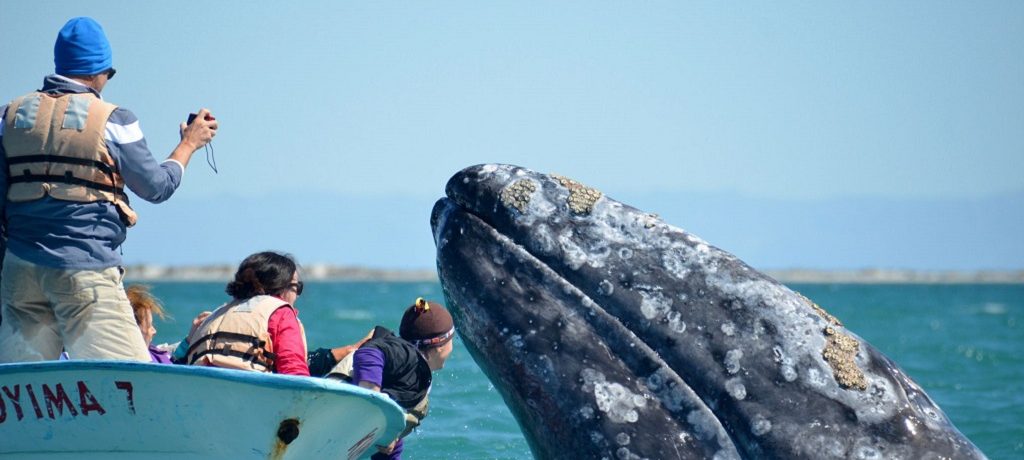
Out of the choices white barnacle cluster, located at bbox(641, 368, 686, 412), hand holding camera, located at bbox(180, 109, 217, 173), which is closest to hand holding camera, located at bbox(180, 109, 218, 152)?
hand holding camera, located at bbox(180, 109, 217, 173)

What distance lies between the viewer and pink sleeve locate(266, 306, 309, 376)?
5.93 m

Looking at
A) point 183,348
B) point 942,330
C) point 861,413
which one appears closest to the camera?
point 861,413

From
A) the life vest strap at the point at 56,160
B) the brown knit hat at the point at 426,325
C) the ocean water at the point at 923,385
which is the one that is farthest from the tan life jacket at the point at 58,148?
the ocean water at the point at 923,385

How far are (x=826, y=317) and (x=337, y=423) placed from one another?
1.98 meters

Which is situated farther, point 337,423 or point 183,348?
point 183,348

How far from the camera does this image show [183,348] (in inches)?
263

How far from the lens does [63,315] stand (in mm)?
5449

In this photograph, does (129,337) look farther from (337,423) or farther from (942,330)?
(942,330)

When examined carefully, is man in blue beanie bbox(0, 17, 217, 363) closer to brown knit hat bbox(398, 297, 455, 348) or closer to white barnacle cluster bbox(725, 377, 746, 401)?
brown knit hat bbox(398, 297, 455, 348)

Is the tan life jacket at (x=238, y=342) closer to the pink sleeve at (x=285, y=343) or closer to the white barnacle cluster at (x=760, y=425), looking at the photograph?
the pink sleeve at (x=285, y=343)

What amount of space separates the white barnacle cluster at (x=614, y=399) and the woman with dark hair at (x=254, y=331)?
5.39ft

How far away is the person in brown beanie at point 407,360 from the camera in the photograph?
20.2 feet

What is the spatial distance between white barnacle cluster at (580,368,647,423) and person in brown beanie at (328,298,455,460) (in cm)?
151

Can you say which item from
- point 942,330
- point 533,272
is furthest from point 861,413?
point 942,330
